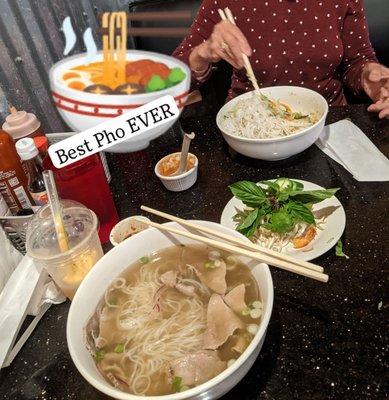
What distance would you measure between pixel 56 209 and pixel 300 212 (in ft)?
2.42

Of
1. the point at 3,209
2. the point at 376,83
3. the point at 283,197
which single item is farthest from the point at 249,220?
the point at 376,83

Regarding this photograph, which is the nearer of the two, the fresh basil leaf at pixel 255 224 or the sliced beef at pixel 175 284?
the sliced beef at pixel 175 284

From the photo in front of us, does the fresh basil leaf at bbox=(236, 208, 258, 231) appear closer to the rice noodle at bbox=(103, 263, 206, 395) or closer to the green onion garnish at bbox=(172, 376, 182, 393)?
the rice noodle at bbox=(103, 263, 206, 395)

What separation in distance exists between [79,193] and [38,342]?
47 centimetres

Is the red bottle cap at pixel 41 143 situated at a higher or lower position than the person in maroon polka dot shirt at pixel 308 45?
higher

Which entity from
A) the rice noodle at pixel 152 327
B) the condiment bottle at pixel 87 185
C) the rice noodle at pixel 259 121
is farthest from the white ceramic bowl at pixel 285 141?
the rice noodle at pixel 152 327

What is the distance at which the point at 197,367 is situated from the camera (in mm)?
894

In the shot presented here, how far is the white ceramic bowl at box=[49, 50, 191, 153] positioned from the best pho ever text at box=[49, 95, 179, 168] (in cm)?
1

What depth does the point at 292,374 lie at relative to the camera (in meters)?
0.97

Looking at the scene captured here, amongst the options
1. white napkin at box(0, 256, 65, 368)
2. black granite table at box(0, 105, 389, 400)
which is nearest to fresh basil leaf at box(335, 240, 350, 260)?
black granite table at box(0, 105, 389, 400)

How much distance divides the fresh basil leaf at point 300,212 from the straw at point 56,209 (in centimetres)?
70

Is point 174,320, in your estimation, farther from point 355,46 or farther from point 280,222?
point 355,46

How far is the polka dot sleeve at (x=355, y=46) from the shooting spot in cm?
200

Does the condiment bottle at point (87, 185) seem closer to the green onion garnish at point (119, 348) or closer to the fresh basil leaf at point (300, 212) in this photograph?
the green onion garnish at point (119, 348)
